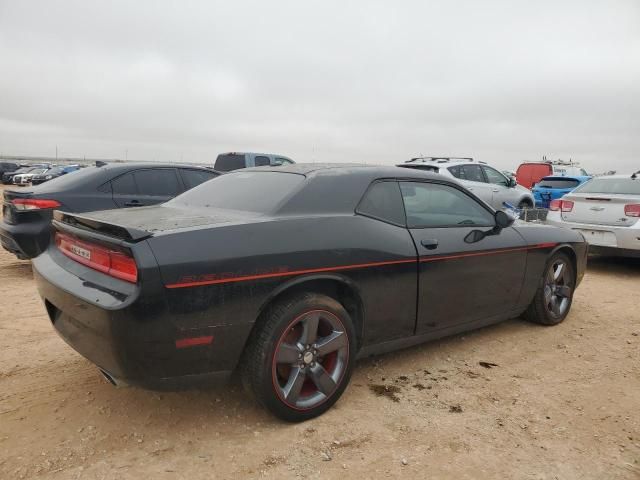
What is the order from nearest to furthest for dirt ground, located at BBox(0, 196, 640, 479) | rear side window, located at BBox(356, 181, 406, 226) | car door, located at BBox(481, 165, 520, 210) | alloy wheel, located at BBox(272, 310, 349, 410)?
dirt ground, located at BBox(0, 196, 640, 479) < alloy wheel, located at BBox(272, 310, 349, 410) < rear side window, located at BBox(356, 181, 406, 226) < car door, located at BBox(481, 165, 520, 210)

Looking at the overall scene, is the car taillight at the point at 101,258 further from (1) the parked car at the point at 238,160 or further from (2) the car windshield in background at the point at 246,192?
(1) the parked car at the point at 238,160

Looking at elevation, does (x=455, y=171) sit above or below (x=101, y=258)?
above

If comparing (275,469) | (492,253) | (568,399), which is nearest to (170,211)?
(275,469)

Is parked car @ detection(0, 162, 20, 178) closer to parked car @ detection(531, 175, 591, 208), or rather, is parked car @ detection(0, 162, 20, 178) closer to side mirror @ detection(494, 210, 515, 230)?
parked car @ detection(531, 175, 591, 208)

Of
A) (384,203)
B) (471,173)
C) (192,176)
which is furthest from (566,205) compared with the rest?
(192,176)

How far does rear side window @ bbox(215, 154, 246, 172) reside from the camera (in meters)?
13.9

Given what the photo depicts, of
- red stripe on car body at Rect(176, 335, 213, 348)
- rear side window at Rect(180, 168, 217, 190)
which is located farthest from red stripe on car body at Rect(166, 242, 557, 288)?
rear side window at Rect(180, 168, 217, 190)

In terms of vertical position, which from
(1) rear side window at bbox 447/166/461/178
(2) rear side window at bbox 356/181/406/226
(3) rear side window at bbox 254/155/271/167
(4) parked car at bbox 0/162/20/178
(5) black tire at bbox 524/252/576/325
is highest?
(3) rear side window at bbox 254/155/271/167

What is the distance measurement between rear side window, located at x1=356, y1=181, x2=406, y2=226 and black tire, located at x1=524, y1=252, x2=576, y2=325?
1.87 metres

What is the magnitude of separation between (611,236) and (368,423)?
18.5ft

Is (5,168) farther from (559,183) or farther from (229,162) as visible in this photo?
(559,183)

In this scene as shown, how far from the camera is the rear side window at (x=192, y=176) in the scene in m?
6.61

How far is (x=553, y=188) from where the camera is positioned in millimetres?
15164

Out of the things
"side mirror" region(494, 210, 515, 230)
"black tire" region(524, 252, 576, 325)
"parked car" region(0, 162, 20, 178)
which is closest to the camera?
"side mirror" region(494, 210, 515, 230)
